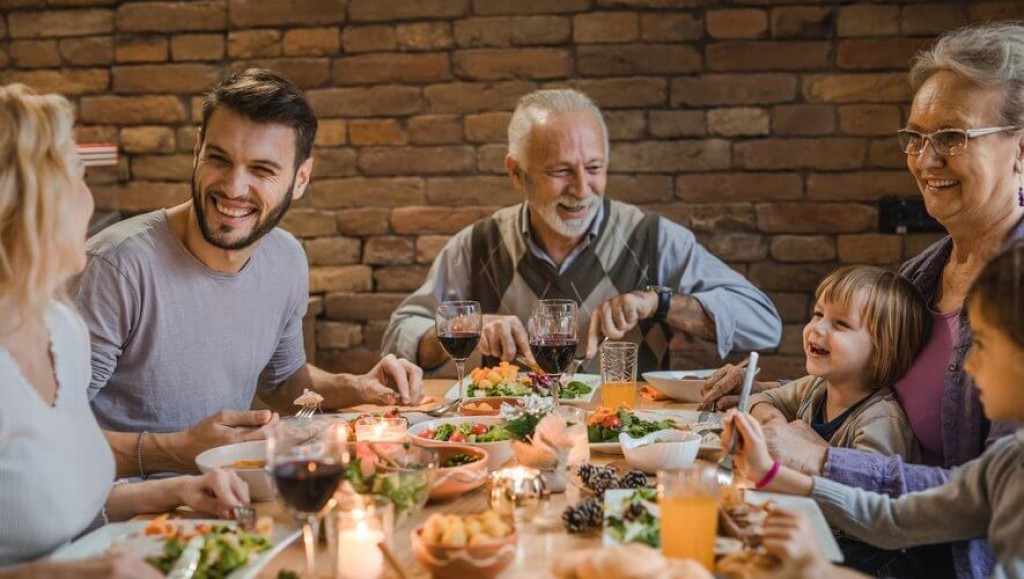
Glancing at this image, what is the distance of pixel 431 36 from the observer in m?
3.88

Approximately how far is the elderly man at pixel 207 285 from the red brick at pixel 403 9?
1.57 meters

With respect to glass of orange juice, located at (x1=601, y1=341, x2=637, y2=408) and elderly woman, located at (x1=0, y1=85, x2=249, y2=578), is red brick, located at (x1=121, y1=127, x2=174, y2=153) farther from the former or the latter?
elderly woman, located at (x1=0, y1=85, x2=249, y2=578)

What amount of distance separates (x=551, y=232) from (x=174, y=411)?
141cm

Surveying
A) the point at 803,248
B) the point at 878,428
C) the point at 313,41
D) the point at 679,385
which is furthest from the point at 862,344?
the point at 313,41

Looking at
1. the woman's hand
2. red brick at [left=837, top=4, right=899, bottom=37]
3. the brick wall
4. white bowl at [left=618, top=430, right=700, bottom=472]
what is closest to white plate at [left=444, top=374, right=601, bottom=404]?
white bowl at [left=618, top=430, right=700, bottom=472]

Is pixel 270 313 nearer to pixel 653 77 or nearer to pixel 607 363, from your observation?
pixel 607 363

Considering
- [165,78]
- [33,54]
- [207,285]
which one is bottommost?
[207,285]

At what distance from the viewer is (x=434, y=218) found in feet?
13.0

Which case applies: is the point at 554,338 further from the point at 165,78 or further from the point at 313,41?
the point at 165,78

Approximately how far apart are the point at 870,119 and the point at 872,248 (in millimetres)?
472

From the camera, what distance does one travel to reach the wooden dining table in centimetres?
132

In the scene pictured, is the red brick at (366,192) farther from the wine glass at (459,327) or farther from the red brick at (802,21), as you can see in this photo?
Result: the wine glass at (459,327)

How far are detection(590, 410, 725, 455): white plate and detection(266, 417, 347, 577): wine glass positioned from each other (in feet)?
2.30

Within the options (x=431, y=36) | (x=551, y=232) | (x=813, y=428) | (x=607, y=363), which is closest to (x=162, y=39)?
(x=431, y=36)
